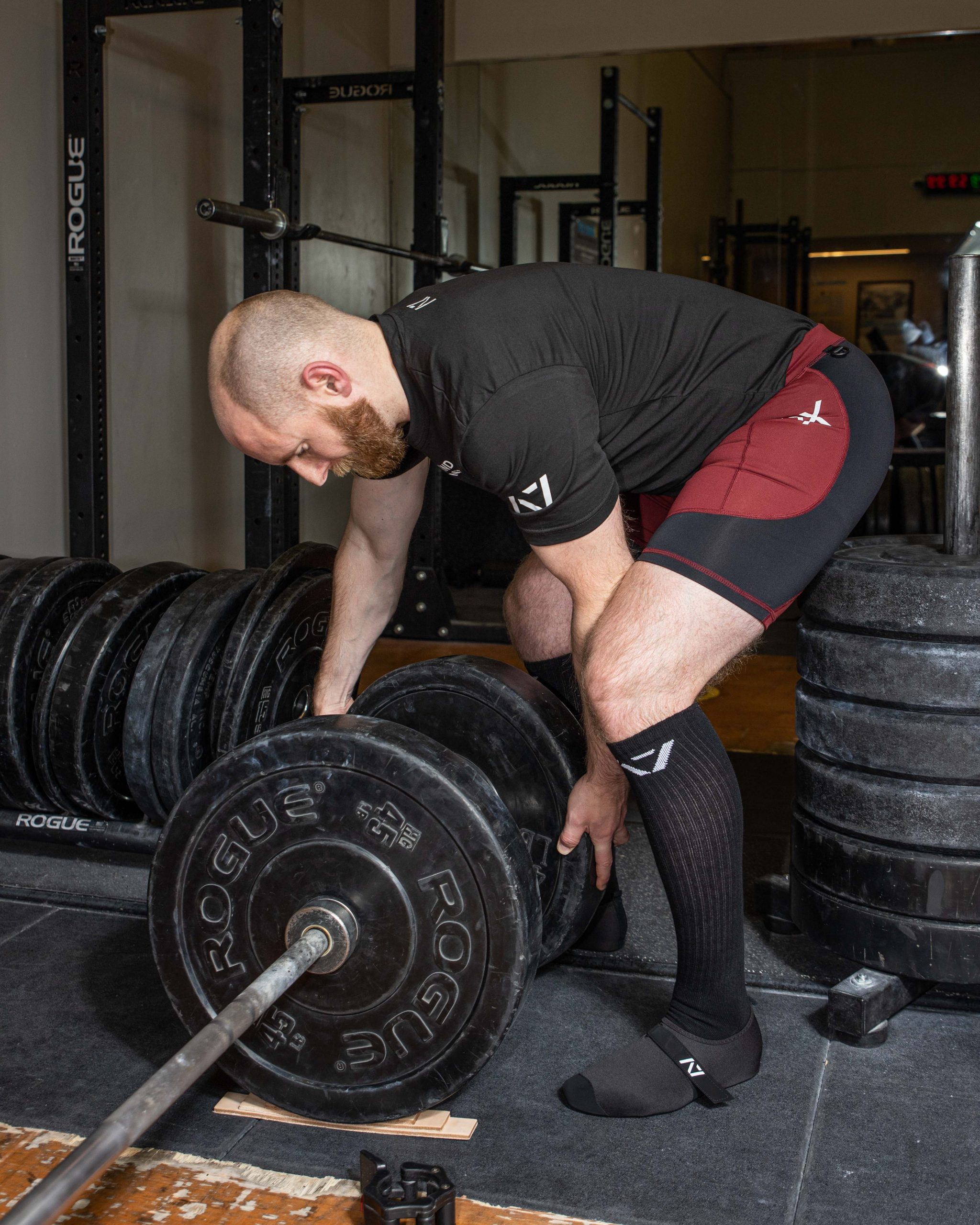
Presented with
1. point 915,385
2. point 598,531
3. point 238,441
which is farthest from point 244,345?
point 915,385

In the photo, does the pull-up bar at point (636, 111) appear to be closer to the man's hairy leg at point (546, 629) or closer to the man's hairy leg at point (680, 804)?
the man's hairy leg at point (546, 629)

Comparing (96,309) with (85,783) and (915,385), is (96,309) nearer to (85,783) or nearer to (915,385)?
(85,783)

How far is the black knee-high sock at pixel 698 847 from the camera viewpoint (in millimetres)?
1316

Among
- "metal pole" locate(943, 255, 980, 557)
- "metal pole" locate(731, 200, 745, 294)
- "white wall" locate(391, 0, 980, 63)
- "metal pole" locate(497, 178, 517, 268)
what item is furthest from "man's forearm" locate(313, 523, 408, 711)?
"metal pole" locate(731, 200, 745, 294)

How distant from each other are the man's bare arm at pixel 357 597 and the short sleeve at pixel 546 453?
412mm

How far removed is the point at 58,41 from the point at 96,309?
0.89 meters

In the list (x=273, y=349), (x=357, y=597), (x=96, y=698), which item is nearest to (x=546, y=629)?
(x=357, y=597)

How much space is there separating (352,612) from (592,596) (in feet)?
1.63

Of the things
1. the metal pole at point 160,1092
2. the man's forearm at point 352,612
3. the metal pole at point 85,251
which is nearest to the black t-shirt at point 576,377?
the man's forearm at point 352,612

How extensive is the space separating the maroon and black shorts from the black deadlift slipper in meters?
0.49

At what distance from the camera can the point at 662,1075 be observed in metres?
1.35

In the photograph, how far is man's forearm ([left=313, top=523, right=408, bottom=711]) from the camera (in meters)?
1.69

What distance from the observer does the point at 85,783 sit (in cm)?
190

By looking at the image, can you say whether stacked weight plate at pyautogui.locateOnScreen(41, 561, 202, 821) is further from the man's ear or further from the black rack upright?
the man's ear
